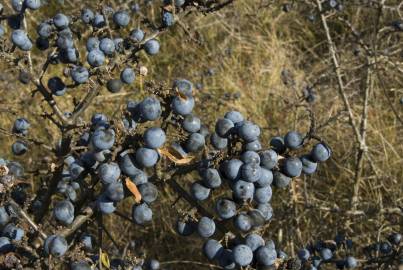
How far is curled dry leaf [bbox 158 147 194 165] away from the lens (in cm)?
152

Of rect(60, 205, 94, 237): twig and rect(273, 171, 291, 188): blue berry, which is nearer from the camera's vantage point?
rect(273, 171, 291, 188): blue berry

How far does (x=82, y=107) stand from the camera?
1862mm

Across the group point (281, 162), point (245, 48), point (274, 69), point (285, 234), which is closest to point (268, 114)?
point (274, 69)

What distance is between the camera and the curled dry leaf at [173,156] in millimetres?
1519

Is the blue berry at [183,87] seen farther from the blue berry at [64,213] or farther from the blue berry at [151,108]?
the blue berry at [64,213]

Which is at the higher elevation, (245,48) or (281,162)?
(281,162)

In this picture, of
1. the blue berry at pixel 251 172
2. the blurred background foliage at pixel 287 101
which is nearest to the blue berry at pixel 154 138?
the blue berry at pixel 251 172

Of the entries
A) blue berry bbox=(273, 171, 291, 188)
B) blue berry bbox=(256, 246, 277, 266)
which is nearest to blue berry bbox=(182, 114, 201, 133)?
blue berry bbox=(273, 171, 291, 188)

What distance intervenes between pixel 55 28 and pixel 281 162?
1029mm

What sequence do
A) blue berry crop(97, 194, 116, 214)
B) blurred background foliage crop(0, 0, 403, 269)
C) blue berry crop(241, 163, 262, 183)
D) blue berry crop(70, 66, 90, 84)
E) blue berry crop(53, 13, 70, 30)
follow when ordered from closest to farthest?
blue berry crop(241, 163, 262, 183), blue berry crop(97, 194, 116, 214), blue berry crop(70, 66, 90, 84), blue berry crop(53, 13, 70, 30), blurred background foliage crop(0, 0, 403, 269)

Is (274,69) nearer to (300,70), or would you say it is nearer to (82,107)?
(300,70)

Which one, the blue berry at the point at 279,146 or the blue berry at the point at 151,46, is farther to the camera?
the blue berry at the point at 151,46

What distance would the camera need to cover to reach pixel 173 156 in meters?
1.54

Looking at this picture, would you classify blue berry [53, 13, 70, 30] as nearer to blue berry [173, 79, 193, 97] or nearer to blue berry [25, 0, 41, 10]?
blue berry [25, 0, 41, 10]
